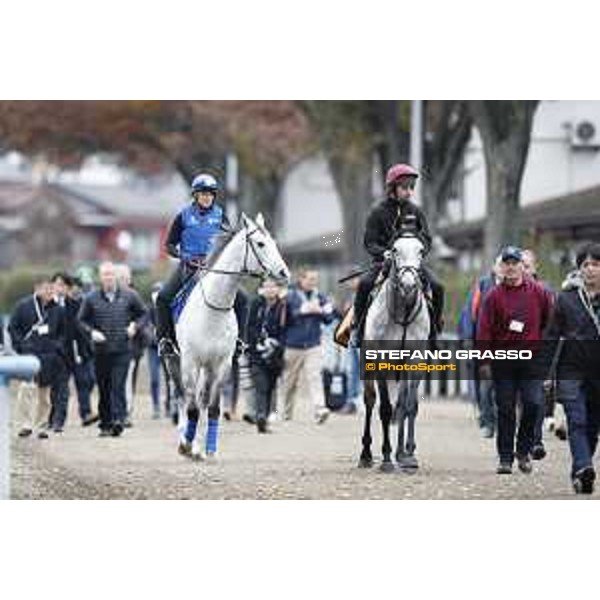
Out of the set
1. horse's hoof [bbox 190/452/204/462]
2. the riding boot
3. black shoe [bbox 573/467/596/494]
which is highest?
the riding boot

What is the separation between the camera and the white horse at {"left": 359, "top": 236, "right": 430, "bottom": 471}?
12.9 m

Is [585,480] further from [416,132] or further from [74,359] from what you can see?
[416,132]

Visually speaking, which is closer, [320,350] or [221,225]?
[221,225]

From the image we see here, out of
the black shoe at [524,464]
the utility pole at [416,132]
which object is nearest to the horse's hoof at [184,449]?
the black shoe at [524,464]

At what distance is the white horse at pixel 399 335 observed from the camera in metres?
12.9

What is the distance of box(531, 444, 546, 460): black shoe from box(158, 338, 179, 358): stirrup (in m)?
2.69

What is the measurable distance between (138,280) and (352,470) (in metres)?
3.08

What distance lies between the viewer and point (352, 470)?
12.8 metres

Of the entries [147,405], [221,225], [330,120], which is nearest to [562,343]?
[221,225]

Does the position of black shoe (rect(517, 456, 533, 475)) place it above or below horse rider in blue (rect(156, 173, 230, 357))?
below

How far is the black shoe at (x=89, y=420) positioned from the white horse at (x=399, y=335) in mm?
2106

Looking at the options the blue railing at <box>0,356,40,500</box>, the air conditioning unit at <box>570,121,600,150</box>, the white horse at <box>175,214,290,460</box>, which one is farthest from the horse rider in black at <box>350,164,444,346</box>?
the blue railing at <box>0,356,40,500</box>

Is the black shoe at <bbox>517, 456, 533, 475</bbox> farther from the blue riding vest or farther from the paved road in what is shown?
the blue riding vest

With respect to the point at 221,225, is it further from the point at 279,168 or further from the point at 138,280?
the point at 279,168
